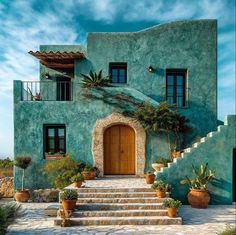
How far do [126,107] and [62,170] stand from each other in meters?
4.20

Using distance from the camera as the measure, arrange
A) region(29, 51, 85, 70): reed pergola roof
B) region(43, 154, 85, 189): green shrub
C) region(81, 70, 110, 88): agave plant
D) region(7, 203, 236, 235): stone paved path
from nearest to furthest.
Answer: region(7, 203, 236, 235): stone paved path → region(43, 154, 85, 189): green shrub → region(81, 70, 110, 88): agave plant → region(29, 51, 85, 70): reed pergola roof

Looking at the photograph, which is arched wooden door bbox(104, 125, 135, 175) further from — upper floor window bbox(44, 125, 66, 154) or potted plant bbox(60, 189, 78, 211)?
potted plant bbox(60, 189, 78, 211)

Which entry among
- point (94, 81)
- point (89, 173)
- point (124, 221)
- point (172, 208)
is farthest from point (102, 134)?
point (172, 208)

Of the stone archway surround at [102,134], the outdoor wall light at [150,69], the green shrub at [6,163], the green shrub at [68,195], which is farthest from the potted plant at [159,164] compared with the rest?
the green shrub at [6,163]

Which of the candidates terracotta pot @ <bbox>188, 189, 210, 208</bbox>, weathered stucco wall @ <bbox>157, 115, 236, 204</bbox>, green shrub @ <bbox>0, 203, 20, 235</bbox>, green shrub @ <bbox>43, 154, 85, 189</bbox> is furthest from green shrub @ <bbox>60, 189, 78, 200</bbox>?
terracotta pot @ <bbox>188, 189, 210, 208</bbox>

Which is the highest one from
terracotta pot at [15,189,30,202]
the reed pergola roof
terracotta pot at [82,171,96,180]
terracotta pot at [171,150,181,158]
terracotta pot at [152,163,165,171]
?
the reed pergola roof

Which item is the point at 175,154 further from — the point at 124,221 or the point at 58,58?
the point at 58,58

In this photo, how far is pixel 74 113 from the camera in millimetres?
13969

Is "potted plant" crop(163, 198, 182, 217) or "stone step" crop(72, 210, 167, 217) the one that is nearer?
"potted plant" crop(163, 198, 182, 217)

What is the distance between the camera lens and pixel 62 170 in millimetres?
13297

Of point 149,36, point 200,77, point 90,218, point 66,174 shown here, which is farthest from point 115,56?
point 90,218

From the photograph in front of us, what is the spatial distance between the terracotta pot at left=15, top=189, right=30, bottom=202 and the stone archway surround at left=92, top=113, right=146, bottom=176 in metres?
3.34

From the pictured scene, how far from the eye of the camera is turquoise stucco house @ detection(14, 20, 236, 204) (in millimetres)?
12180

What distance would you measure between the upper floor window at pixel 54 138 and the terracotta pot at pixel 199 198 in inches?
257
